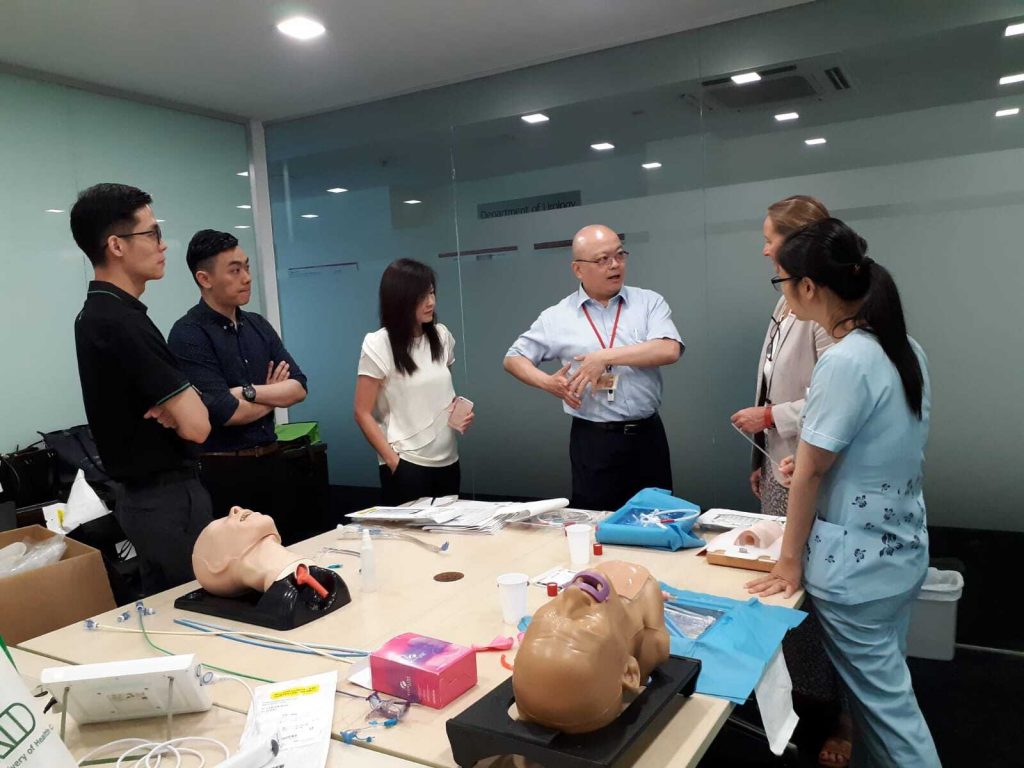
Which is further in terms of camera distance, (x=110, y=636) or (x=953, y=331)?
(x=953, y=331)

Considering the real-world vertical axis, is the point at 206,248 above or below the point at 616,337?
above

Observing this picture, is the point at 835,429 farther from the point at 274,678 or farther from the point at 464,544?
the point at 274,678

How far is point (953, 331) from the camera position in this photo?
324cm

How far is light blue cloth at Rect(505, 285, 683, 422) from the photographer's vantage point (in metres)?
2.93

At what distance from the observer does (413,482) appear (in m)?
3.04

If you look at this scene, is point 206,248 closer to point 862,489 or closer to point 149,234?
point 149,234

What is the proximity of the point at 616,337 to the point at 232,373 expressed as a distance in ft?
5.19

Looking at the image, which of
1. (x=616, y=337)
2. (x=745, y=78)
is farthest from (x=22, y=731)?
(x=745, y=78)

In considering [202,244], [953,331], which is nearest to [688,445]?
[953,331]

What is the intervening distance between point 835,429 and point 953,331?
210cm

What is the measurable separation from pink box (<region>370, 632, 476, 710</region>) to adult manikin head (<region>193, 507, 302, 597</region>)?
0.50 m

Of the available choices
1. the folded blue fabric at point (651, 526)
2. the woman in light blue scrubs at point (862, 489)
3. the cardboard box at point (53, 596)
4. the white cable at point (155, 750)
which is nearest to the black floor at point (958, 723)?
the woman in light blue scrubs at point (862, 489)

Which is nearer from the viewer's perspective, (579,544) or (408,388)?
(579,544)

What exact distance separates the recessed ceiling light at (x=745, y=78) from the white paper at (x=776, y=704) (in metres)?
3.01
